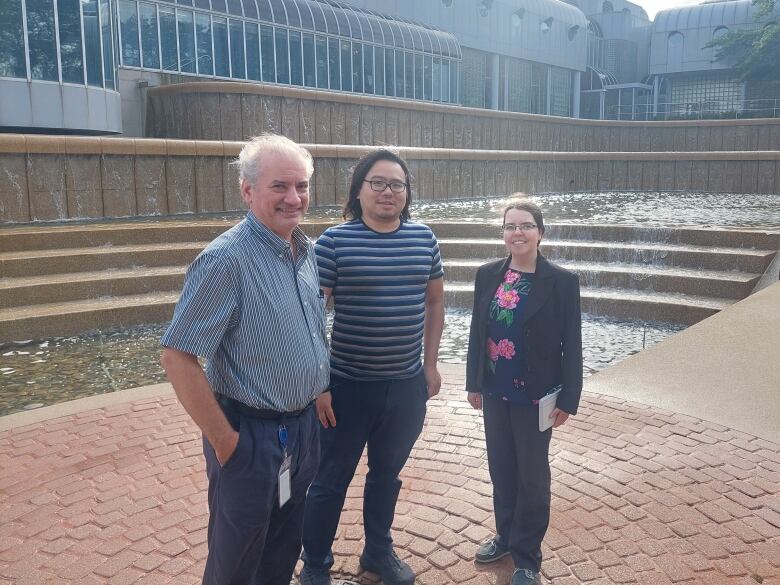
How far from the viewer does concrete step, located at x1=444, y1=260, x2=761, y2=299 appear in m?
8.95

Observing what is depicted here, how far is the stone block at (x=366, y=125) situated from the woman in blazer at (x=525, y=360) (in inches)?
649

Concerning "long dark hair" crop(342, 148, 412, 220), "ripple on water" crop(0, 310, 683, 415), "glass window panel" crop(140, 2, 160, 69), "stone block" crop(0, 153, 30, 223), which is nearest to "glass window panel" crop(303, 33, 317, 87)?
"glass window panel" crop(140, 2, 160, 69)

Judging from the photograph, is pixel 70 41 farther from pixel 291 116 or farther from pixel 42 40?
pixel 291 116

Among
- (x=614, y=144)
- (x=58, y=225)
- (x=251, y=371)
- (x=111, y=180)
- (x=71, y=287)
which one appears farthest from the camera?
(x=614, y=144)

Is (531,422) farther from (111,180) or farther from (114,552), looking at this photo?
(111,180)

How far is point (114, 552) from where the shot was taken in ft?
11.1

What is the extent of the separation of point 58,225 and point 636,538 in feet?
30.8

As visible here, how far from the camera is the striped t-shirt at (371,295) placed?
3.00 m

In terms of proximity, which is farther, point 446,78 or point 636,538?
point 446,78

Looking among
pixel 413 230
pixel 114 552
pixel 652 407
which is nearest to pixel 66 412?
pixel 114 552

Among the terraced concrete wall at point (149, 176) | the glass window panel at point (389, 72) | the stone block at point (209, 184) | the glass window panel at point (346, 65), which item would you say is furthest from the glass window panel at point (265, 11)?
the stone block at point (209, 184)

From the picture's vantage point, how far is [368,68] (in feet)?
102

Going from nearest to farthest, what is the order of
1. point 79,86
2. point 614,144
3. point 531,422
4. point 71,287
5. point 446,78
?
point 531,422
point 71,287
point 79,86
point 614,144
point 446,78

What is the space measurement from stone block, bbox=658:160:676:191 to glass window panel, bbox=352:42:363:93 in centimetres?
1324
